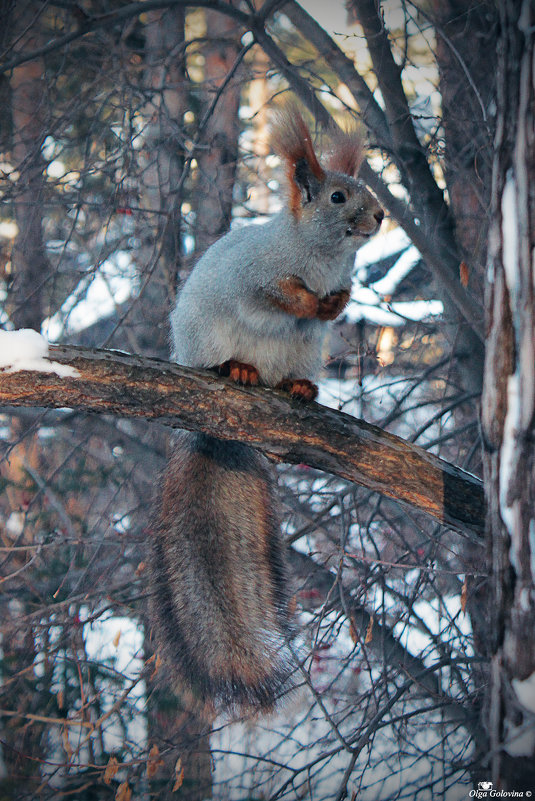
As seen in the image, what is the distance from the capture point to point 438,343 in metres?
4.60

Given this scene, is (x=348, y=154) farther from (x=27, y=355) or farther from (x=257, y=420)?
(x=27, y=355)

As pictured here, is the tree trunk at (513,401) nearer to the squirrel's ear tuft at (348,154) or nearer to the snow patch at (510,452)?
the snow patch at (510,452)

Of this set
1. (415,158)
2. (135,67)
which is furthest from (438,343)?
(135,67)

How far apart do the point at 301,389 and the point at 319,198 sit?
702 mm

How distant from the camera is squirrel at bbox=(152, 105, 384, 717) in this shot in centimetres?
233

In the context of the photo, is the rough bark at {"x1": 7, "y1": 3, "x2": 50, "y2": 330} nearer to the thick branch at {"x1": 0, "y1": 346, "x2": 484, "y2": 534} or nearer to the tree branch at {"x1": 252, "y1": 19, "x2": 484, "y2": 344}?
the tree branch at {"x1": 252, "y1": 19, "x2": 484, "y2": 344}

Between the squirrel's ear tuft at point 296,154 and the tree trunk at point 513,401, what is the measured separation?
46.0 inches

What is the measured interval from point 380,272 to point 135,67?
1.70 m

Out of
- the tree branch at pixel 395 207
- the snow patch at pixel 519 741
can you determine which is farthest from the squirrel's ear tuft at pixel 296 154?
the snow patch at pixel 519 741

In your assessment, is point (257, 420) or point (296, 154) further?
point (296, 154)

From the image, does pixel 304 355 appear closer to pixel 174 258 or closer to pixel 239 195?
pixel 174 258

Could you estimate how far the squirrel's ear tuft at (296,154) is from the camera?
239 centimetres

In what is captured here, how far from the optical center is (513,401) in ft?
4.26

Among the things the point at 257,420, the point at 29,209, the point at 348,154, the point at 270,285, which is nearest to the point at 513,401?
the point at 257,420
